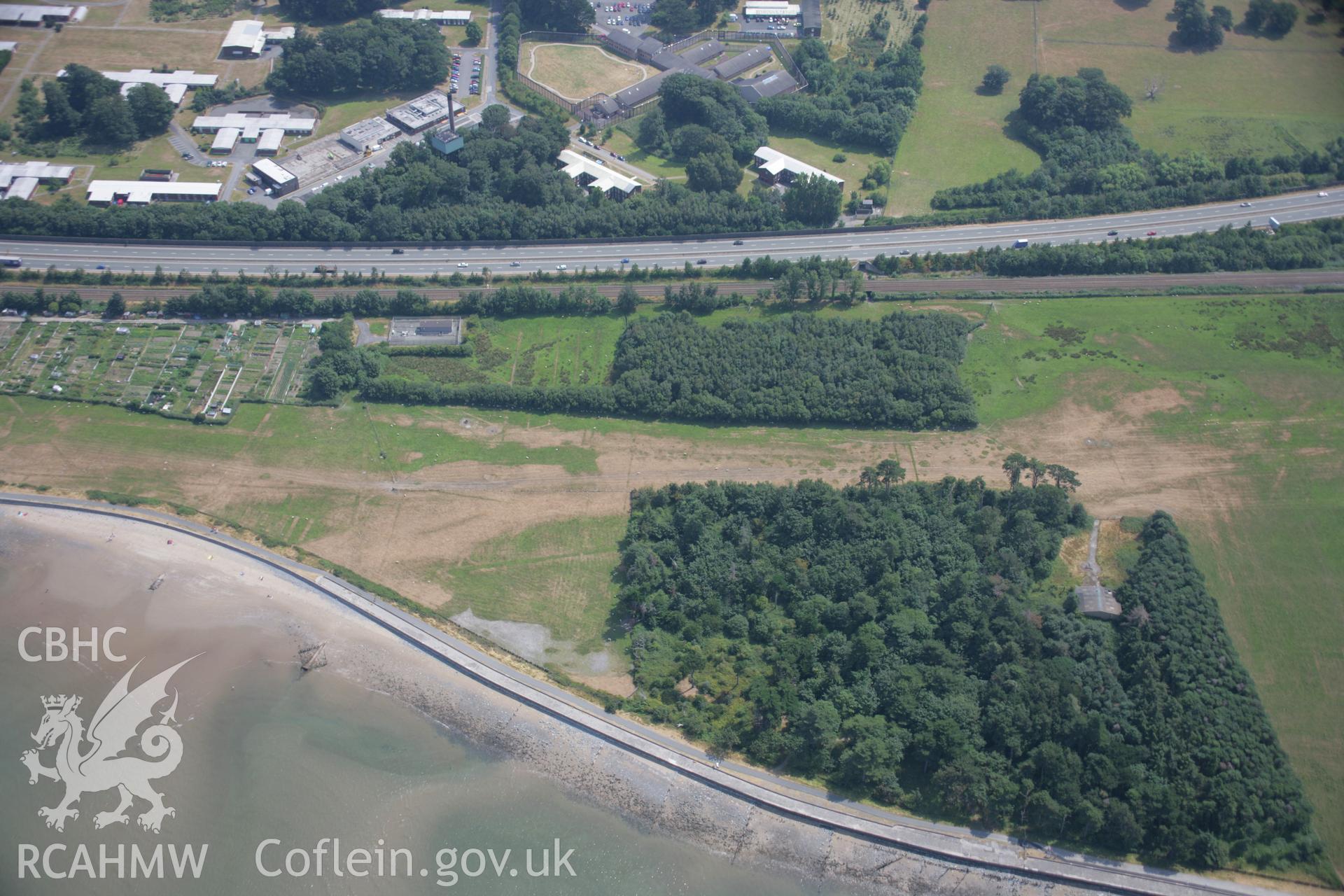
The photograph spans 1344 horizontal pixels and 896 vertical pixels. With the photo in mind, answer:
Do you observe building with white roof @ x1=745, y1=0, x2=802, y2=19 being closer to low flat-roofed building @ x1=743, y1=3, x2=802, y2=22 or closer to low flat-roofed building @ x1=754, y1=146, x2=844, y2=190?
low flat-roofed building @ x1=743, y1=3, x2=802, y2=22

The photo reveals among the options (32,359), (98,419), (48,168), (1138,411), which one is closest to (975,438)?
(1138,411)

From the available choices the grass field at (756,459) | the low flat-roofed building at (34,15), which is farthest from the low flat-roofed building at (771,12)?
the low flat-roofed building at (34,15)

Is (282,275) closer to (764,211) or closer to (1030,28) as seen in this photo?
(764,211)

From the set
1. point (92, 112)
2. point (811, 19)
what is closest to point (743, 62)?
point (811, 19)

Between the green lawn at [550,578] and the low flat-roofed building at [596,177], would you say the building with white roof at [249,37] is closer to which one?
the low flat-roofed building at [596,177]

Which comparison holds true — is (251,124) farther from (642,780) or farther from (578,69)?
(642,780)
